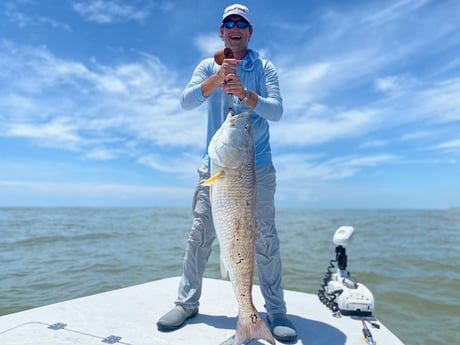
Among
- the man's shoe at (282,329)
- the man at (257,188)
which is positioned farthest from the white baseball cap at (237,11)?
the man's shoe at (282,329)

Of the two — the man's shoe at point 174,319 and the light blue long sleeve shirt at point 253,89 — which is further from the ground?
the light blue long sleeve shirt at point 253,89

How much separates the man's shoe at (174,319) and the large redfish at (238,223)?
1010mm

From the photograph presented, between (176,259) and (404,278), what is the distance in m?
7.43

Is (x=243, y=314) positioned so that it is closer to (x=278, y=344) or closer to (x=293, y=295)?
(x=278, y=344)

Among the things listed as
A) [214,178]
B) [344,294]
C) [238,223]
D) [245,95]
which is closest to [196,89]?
[245,95]

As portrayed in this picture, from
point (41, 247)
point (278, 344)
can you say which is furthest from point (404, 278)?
point (41, 247)

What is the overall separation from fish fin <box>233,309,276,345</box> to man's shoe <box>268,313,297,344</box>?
672 mm

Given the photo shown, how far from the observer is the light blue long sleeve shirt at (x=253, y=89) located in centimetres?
332

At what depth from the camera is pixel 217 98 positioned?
3557 mm

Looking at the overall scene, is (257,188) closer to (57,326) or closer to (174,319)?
(174,319)

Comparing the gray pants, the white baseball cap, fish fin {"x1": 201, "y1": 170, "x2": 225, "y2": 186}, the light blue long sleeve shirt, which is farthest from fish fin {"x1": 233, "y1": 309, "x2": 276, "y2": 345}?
the white baseball cap

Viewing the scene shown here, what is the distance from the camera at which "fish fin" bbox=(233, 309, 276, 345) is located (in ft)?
8.57

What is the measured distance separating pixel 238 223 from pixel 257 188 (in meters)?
0.87

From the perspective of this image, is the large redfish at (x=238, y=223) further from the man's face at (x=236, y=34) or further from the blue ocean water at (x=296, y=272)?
the blue ocean water at (x=296, y=272)
